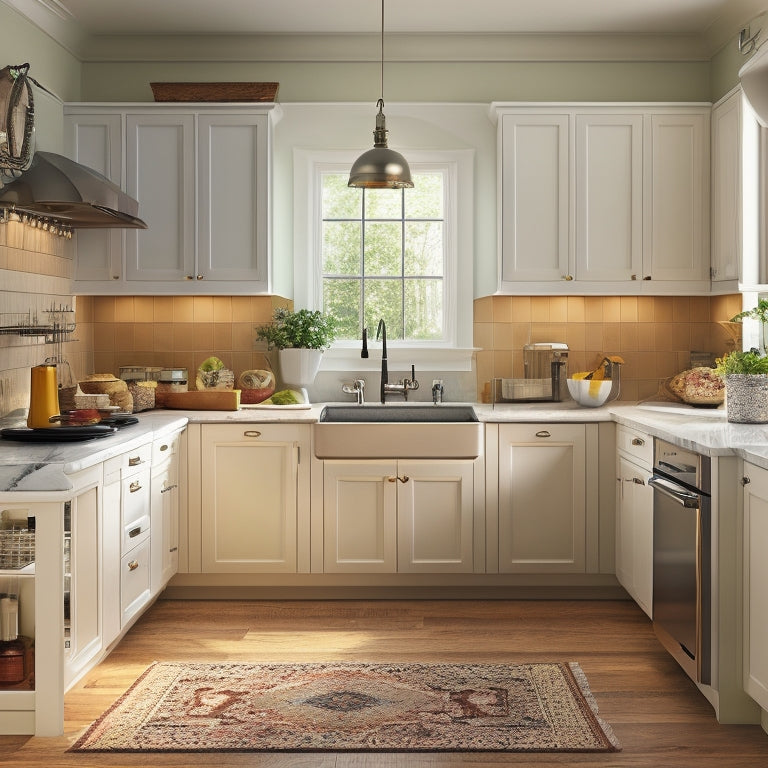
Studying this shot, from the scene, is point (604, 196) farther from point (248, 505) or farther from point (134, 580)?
point (134, 580)

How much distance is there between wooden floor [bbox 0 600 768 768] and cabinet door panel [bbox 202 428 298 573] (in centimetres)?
23

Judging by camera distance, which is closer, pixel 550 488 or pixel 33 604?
pixel 33 604

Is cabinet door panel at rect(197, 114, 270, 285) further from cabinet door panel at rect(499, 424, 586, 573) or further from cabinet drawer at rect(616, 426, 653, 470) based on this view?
cabinet drawer at rect(616, 426, 653, 470)

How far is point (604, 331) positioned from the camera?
4.75 m

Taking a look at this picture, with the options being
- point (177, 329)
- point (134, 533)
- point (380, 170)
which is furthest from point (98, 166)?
point (134, 533)

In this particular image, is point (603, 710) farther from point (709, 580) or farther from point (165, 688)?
point (165, 688)

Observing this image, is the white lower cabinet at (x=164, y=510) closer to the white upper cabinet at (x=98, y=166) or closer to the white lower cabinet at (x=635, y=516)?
the white upper cabinet at (x=98, y=166)

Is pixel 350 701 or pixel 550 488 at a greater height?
pixel 550 488

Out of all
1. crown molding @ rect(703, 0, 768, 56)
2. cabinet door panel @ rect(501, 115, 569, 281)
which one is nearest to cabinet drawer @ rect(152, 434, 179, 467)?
cabinet door panel @ rect(501, 115, 569, 281)

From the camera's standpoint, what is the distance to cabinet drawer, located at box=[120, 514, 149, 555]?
3268mm

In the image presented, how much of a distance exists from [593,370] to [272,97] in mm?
2204

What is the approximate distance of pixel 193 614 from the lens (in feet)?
13.0

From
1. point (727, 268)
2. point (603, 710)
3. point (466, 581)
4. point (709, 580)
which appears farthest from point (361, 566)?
point (727, 268)

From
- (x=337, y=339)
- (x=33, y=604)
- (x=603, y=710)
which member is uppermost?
(x=337, y=339)
